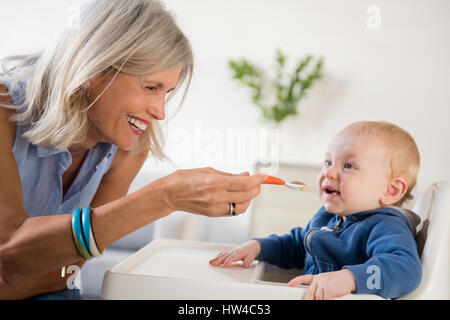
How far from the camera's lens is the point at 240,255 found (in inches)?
26.3

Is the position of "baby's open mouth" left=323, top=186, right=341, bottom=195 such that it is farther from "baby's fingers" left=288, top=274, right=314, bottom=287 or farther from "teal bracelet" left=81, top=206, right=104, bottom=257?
"teal bracelet" left=81, top=206, right=104, bottom=257

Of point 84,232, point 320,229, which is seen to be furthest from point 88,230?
point 320,229

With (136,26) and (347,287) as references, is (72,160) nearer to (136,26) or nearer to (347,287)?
(136,26)

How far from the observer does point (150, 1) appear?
26.6 inches

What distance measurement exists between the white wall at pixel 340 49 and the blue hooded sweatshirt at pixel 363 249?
0.19m

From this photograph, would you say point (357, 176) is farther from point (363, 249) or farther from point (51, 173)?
point (51, 173)

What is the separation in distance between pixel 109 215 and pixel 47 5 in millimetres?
468

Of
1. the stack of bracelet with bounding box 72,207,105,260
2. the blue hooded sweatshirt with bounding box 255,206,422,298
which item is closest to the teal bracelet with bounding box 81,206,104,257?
the stack of bracelet with bounding box 72,207,105,260

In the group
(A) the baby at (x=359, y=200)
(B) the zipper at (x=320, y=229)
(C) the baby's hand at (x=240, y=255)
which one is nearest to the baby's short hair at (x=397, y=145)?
(A) the baby at (x=359, y=200)

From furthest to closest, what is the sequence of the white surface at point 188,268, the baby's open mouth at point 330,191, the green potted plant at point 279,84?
the green potted plant at point 279,84
the baby's open mouth at point 330,191
the white surface at point 188,268

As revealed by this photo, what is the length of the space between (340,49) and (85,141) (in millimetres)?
666

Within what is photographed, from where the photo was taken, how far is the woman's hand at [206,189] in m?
0.51

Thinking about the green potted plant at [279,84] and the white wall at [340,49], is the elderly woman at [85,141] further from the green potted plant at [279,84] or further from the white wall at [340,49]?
the green potted plant at [279,84]
